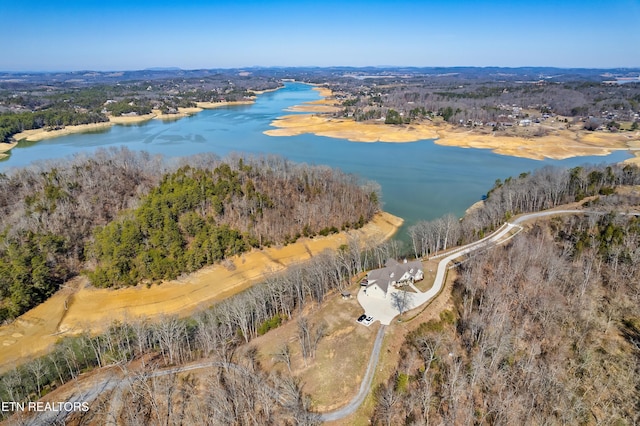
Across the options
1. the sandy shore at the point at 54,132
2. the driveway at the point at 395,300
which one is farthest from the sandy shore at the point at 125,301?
the sandy shore at the point at 54,132

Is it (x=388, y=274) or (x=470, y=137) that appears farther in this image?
(x=470, y=137)

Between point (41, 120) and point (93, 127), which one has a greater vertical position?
point (41, 120)

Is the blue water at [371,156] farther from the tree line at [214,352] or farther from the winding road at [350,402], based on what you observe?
the tree line at [214,352]

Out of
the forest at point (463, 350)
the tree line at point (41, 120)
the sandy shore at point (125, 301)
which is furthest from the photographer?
the tree line at point (41, 120)

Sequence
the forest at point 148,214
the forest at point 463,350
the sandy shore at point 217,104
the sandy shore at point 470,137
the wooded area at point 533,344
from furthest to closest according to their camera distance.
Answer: the sandy shore at point 217,104 → the sandy shore at point 470,137 → the forest at point 148,214 → the wooded area at point 533,344 → the forest at point 463,350

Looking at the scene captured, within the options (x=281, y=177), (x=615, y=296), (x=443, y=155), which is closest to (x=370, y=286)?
(x=615, y=296)

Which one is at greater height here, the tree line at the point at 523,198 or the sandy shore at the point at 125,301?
the tree line at the point at 523,198

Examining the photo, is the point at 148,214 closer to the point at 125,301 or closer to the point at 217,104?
the point at 125,301

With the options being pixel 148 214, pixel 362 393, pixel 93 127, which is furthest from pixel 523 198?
pixel 93 127
